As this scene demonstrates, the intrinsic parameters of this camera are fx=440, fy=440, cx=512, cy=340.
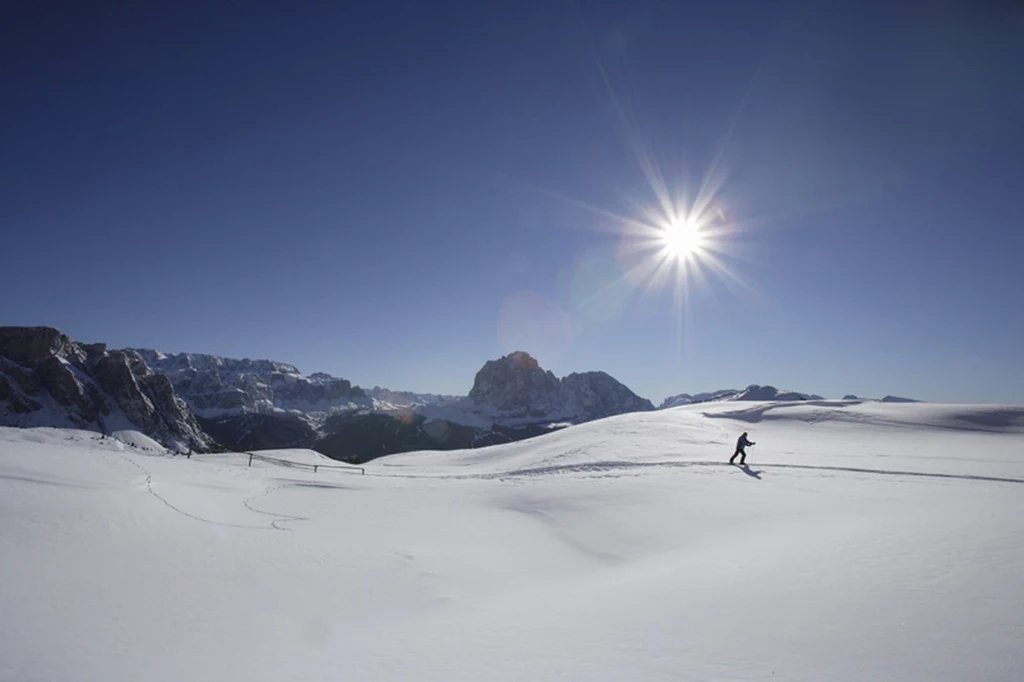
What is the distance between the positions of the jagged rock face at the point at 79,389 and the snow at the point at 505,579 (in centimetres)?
17435

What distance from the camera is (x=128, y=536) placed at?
869 cm

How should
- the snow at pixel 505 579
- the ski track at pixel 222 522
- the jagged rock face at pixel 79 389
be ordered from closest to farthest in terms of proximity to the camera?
the snow at pixel 505 579 < the ski track at pixel 222 522 < the jagged rock face at pixel 79 389

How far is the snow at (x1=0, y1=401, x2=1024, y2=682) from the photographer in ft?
17.5

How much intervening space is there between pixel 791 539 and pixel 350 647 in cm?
932

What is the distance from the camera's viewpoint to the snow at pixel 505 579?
17.5 ft

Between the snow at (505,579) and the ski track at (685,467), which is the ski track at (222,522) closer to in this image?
the snow at (505,579)

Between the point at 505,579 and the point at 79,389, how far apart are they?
206m

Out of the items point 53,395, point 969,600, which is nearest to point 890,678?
point 969,600

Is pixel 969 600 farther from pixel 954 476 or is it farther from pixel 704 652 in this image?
pixel 954 476

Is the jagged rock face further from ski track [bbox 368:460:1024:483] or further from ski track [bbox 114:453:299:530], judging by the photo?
ski track [bbox 114:453:299:530]

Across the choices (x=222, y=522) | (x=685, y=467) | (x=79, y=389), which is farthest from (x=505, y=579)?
(x=79, y=389)

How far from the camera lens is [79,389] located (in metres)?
151

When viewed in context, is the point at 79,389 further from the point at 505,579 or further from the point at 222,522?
the point at 505,579

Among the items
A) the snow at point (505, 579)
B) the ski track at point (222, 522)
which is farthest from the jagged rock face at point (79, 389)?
the snow at point (505, 579)
